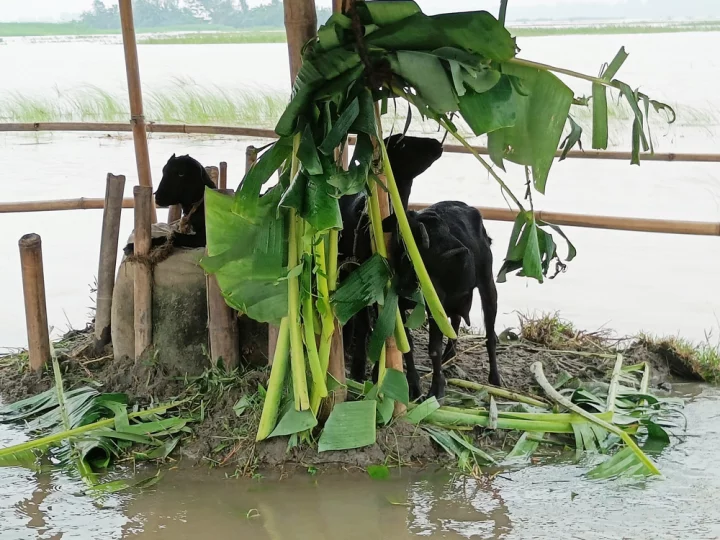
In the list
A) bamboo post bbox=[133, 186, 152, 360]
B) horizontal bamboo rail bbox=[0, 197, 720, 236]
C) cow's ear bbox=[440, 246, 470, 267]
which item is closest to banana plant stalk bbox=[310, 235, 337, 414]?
cow's ear bbox=[440, 246, 470, 267]

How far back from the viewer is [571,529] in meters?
3.24

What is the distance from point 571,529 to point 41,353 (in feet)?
10.4

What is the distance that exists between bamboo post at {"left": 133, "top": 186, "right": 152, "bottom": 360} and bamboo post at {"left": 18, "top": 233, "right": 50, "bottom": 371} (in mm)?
638

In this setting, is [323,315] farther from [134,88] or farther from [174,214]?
[134,88]

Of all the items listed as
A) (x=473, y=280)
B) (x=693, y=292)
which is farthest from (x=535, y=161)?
(x=693, y=292)

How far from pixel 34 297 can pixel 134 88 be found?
5.65ft

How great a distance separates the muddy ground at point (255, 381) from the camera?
12.6ft

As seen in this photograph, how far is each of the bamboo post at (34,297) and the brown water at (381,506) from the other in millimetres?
1110

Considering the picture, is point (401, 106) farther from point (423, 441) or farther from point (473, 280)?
point (423, 441)

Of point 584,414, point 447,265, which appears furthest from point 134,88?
point 584,414

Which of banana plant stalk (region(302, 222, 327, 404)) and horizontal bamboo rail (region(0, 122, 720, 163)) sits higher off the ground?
horizontal bamboo rail (region(0, 122, 720, 163))

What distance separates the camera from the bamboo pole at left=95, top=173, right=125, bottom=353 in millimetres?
4992

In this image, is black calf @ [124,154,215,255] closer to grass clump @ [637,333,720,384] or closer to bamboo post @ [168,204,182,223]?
bamboo post @ [168,204,182,223]

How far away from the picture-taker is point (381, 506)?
348 centimetres
